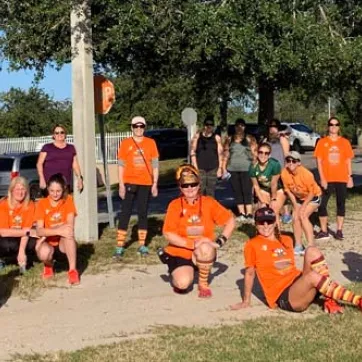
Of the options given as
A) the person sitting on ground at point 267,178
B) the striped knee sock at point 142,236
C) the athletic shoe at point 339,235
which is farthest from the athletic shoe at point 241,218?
the striped knee sock at point 142,236

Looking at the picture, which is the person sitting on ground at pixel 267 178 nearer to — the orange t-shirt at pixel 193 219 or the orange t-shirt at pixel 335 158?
the orange t-shirt at pixel 335 158

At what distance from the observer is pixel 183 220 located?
768 centimetres

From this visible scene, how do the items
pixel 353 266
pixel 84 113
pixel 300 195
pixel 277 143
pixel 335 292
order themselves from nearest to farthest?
pixel 335 292 < pixel 353 266 < pixel 300 195 < pixel 84 113 < pixel 277 143

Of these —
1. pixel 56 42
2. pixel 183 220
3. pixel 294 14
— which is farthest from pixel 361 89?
pixel 183 220

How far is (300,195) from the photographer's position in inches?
380

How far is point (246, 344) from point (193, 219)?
2098mm

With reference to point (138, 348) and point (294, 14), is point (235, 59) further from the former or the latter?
point (138, 348)

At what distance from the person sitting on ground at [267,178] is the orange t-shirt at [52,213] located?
3.17m

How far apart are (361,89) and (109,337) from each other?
9.85 metres

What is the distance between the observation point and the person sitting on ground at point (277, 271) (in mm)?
6664

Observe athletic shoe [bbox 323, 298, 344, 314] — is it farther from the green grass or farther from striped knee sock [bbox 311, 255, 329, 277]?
striped knee sock [bbox 311, 255, 329, 277]

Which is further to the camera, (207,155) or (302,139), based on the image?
(302,139)

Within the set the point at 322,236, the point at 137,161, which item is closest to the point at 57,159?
the point at 137,161

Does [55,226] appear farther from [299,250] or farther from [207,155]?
[207,155]
